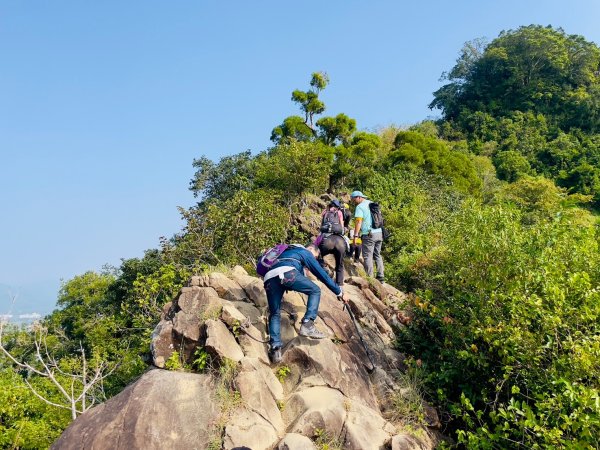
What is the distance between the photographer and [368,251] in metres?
12.5

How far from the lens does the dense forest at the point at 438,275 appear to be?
22.8 ft

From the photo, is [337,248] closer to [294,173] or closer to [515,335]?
[515,335]

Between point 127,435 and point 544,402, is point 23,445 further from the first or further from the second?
point 544,402

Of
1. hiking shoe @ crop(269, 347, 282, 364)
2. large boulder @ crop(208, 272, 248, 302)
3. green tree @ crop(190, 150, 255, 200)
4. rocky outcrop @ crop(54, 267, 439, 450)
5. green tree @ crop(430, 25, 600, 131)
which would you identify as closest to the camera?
rocky outcrop @ crop(54, 267, 439, 450)

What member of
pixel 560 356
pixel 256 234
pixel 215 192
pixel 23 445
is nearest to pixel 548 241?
pixel 560 356

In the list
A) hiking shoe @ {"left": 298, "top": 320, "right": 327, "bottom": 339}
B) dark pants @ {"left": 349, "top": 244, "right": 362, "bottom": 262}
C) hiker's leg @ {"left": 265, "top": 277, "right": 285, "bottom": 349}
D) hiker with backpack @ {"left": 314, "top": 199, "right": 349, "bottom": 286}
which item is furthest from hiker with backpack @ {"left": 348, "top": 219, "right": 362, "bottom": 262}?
hiker's leg @ {"left": 265, "top": 277, "right": 285, "bottom": 349}

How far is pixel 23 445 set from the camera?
1400cm

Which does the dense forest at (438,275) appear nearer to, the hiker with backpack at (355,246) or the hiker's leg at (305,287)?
the hiker with backpack at (355,246)

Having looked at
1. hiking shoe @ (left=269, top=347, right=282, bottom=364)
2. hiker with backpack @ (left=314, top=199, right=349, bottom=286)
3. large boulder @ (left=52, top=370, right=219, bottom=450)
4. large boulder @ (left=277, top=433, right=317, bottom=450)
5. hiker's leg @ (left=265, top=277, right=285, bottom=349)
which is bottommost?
large boulder @ (left=277, top=433, right=317, bottom=450)

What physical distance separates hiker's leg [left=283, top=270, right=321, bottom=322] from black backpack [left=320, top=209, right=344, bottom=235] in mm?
2943

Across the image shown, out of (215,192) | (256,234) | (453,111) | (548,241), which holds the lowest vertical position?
(548,241)

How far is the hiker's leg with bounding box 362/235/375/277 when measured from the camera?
1235cm

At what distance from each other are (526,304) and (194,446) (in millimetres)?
5547

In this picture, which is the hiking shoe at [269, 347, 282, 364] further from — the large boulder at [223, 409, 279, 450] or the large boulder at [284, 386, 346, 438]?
the large boulder at [223, 409, 279, 450]
